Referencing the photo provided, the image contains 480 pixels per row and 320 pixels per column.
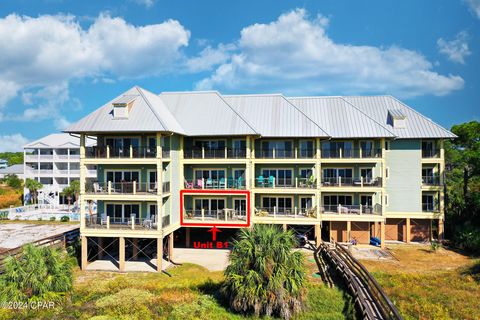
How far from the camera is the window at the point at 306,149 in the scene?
32438 millimetres

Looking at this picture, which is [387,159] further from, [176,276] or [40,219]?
[40,219]

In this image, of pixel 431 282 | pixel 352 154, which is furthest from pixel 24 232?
pixel 431 282

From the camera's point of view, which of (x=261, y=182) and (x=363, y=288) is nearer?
(x=363, y=288)

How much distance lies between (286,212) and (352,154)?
27.8 feet

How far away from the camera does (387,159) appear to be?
3553cm

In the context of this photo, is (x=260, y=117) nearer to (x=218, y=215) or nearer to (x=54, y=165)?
(x=218, y=215)

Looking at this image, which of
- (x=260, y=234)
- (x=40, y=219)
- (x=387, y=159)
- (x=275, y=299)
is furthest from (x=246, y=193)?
(x=40, y=219)

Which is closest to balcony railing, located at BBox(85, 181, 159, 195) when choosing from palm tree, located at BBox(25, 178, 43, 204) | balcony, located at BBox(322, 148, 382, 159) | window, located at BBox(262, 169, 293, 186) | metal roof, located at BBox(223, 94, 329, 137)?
window, located at BBox(262, 169, 293, 186)

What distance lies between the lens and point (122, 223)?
28406 mm

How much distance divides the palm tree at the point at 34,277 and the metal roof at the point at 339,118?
24828mm

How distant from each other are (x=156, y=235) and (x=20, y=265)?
9360 millimetres

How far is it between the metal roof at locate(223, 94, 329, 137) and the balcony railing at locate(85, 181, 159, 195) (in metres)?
11.2

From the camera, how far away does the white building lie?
205 ft

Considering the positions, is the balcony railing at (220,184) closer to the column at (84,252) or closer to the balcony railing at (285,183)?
the balcony railing at (285,183)
